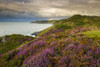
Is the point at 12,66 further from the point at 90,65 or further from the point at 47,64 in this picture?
the point at 90,65

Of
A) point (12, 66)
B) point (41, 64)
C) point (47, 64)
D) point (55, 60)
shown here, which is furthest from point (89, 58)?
point (12, 66)

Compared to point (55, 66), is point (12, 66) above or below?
below

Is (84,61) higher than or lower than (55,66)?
higher

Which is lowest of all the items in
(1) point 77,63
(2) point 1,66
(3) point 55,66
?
(2) point 1,66

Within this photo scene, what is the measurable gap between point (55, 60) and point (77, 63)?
4.46ft

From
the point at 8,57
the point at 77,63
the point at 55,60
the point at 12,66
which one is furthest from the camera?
the point at 8,57

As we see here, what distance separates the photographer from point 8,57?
714 cm

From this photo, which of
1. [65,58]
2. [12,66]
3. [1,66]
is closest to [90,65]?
[65,58]

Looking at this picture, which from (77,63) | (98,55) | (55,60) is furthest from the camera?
(55,60)

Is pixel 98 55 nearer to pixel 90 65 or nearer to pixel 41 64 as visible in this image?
pixel 90 65

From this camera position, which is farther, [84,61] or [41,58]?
[41,58]

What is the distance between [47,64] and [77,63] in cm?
176

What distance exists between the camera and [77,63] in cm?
393

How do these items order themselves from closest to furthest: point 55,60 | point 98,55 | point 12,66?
point 98,55
point 55,60
point 12,66
